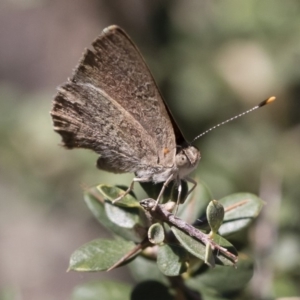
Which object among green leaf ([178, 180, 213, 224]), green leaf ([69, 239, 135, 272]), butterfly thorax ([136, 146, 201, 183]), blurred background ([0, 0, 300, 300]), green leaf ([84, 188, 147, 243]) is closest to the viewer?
green leaf ([69, 239, 135, 272])

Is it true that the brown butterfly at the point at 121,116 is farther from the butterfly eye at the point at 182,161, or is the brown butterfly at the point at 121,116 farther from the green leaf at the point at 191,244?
the green leaf at the point at 191,244

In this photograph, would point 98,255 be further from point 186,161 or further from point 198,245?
point 186,161

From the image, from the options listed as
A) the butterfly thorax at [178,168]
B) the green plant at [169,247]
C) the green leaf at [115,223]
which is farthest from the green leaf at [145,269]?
the butterfly thorax at [178,168]

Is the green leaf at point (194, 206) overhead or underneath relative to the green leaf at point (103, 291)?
overhead

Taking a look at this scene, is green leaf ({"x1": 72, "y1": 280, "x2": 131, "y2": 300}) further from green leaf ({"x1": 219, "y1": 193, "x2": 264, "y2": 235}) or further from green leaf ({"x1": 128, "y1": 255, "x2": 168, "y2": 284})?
green leaf ({"x1": 219, "y1": 193, "x2": 264, "y2": 235})

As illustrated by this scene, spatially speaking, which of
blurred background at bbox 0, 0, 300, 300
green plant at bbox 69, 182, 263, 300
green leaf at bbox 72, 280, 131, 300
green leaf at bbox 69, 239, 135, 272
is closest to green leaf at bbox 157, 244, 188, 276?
green plant at bbox 69, 182, 263, 300
